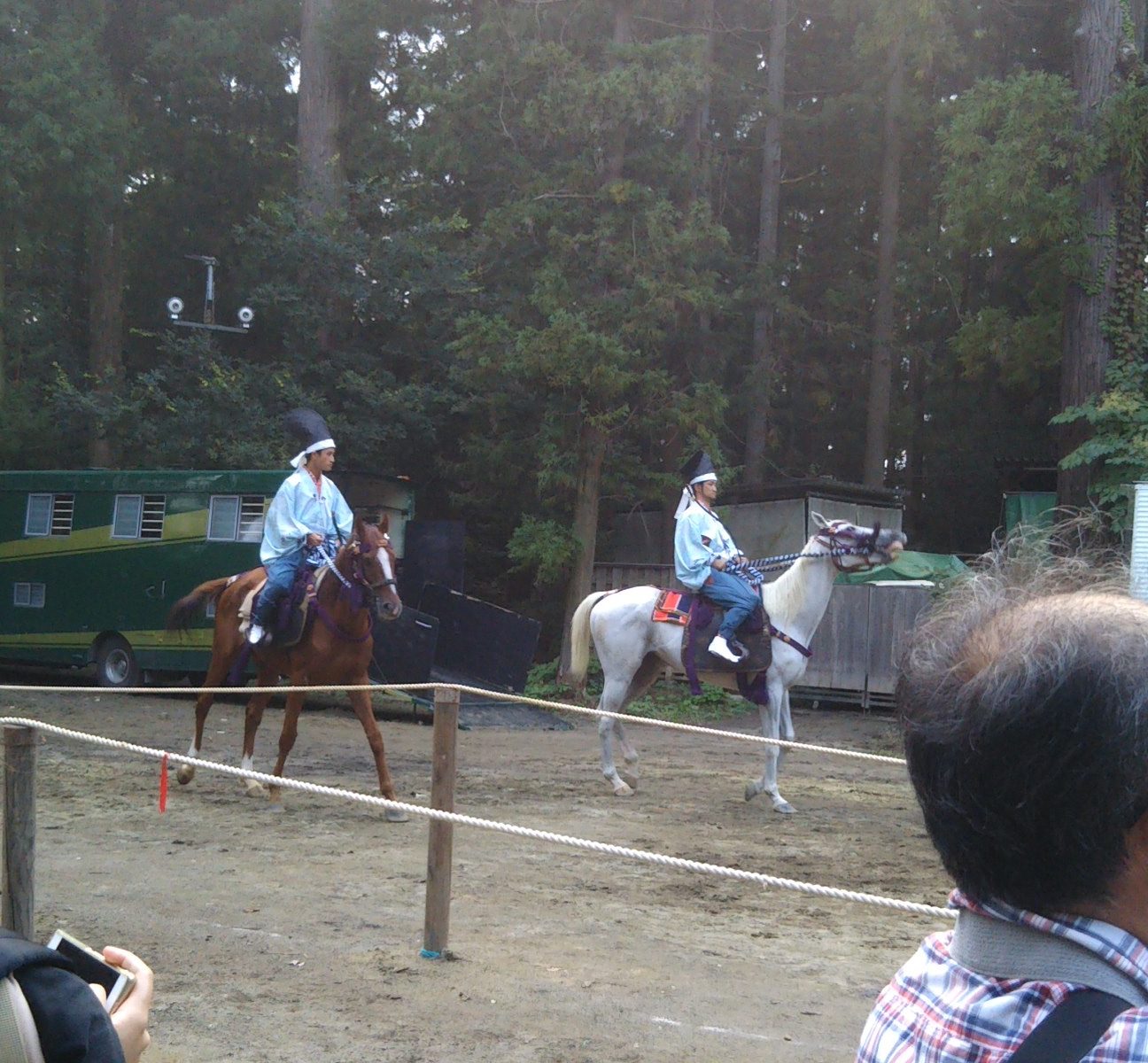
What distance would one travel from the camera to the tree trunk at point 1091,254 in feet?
49.6

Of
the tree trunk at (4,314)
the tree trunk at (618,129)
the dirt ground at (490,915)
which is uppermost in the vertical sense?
the tree trunk at (618,129)

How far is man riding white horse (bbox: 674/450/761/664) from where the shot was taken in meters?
9.56

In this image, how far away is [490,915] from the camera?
227 inches

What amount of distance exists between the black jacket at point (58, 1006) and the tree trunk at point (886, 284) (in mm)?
21657

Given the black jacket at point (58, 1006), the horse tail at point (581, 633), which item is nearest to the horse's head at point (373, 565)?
the horse tail at point (581, 633)

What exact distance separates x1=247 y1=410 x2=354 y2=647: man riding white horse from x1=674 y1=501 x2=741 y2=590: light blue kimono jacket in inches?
103

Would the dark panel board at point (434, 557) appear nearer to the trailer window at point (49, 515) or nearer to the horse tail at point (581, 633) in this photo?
the trailer window at point (49, 515)

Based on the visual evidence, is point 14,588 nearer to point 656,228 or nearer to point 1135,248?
point 656,228

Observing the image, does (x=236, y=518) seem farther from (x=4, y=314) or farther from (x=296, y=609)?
(x=4, y=314)

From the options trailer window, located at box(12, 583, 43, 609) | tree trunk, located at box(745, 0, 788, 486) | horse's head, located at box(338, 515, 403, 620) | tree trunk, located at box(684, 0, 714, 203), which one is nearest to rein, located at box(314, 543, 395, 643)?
horse's head, located at box(338, 515, 403, 620)

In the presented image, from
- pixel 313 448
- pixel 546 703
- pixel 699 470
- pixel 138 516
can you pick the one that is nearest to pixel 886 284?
pixel 138 516

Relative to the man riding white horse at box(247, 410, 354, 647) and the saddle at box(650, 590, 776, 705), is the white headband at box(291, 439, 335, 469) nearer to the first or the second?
the man riding white horse at box(247, 410, 354, 647)

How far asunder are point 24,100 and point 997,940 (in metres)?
23.2

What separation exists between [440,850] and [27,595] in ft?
44.5
